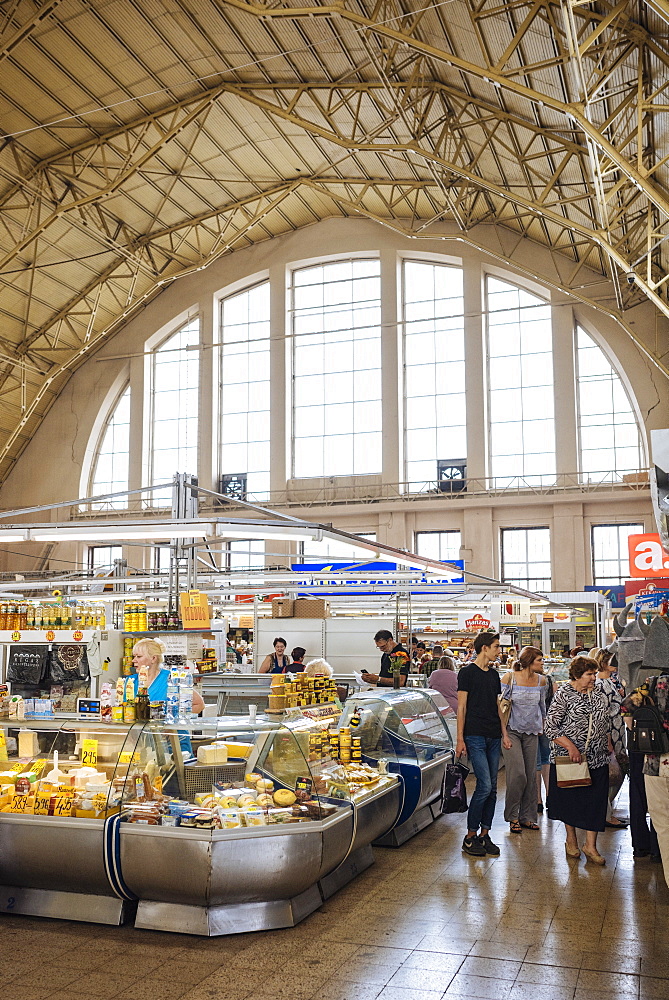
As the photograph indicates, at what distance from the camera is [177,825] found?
488 centimetres

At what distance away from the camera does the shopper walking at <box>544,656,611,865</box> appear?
6.10 m

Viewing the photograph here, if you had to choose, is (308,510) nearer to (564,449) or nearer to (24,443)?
(564,449)

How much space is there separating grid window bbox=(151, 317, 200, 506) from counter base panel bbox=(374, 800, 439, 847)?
16.6m

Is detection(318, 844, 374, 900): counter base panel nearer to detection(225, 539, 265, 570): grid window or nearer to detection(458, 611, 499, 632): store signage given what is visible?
detection(458, 611, 499, 632): store signage

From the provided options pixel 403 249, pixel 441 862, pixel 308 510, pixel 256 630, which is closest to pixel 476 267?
pixel 403 249

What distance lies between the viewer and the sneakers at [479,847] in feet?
20.9

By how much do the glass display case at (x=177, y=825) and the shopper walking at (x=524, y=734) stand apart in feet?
6.38

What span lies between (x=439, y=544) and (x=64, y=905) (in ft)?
55.1

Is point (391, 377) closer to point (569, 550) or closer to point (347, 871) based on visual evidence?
point (569, 550)

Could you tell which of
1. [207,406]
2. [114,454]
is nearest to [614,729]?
[207,406]

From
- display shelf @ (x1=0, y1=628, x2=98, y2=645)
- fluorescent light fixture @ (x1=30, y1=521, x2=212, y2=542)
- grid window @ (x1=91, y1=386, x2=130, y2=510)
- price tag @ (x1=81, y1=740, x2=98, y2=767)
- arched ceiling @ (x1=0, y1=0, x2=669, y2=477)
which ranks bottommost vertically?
price tag @ (x1=81, y1=740, x2=98, y2=767)

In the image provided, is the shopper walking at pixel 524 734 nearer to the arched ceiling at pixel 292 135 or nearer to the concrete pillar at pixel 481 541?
the arched ceiling at pixel 292 135

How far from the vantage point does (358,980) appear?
13.6 ft

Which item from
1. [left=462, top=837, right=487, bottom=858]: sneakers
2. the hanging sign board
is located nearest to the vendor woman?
the hanging sign board
